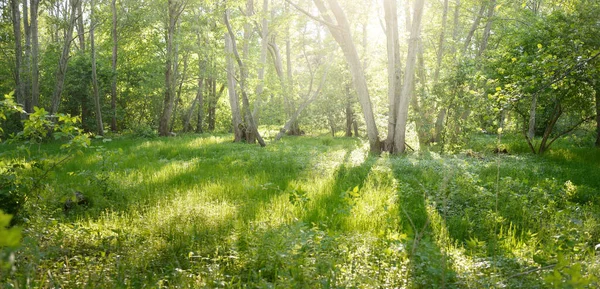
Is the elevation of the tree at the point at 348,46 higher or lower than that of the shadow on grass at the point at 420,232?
higher

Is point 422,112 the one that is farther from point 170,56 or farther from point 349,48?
point 170,56

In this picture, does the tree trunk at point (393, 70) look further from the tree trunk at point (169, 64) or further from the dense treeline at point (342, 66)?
the tree trunk at point (169, 64)

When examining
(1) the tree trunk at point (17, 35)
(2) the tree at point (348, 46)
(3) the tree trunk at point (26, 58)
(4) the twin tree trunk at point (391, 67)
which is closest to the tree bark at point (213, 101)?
(3) the tree trunk at point (26, 58)

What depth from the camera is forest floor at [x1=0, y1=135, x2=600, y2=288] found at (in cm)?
307

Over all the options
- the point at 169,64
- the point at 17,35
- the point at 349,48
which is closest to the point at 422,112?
the point at 349,48

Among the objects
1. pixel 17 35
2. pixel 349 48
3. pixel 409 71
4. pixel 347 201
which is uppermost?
pixel 17 35

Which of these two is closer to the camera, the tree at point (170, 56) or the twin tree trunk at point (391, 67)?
the twin tree trunk at point (391, 67)

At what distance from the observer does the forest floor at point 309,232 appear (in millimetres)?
3074

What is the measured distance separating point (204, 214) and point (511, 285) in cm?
368

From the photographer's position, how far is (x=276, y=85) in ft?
48.6

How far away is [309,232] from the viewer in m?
3.90

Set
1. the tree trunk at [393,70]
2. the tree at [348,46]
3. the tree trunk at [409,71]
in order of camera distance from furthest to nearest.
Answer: the tree trunk at [393,70], the tree at [348,46], the tree trunk at [409,71]

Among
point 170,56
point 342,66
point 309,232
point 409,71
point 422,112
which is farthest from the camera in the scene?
point 342,66

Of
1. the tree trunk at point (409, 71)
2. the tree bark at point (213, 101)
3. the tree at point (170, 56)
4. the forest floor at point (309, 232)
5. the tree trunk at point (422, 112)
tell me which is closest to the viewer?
the forest floor at point (309, 232)
